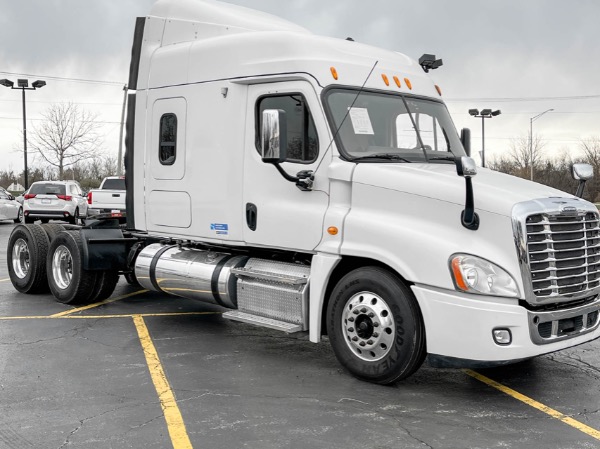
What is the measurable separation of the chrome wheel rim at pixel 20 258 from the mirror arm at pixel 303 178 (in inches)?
234

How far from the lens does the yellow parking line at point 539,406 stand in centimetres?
500

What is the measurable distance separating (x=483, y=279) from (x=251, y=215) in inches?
105

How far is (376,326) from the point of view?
586cm

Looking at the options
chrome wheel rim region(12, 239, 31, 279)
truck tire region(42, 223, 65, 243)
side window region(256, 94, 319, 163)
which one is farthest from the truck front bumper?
chrome wheel rim region(12, 239, 31, 279)

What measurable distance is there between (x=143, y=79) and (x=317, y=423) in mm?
5227

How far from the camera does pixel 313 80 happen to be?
6.52m

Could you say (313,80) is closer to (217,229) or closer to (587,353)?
(217,229)

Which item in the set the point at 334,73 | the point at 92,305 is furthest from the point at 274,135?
the point at 92,305

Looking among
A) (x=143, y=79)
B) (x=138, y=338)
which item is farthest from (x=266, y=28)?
(x=138, y=338)

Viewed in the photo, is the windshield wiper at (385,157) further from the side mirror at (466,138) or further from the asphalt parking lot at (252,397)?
the asphalt parking lot at (252,397)

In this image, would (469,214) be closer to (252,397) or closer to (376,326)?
(376,326)

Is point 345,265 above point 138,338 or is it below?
above

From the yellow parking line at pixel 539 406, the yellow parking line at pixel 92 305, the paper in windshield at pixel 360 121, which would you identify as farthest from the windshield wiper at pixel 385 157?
the yellow parking line at pixel 92 305

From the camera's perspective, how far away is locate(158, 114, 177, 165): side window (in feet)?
26.7
